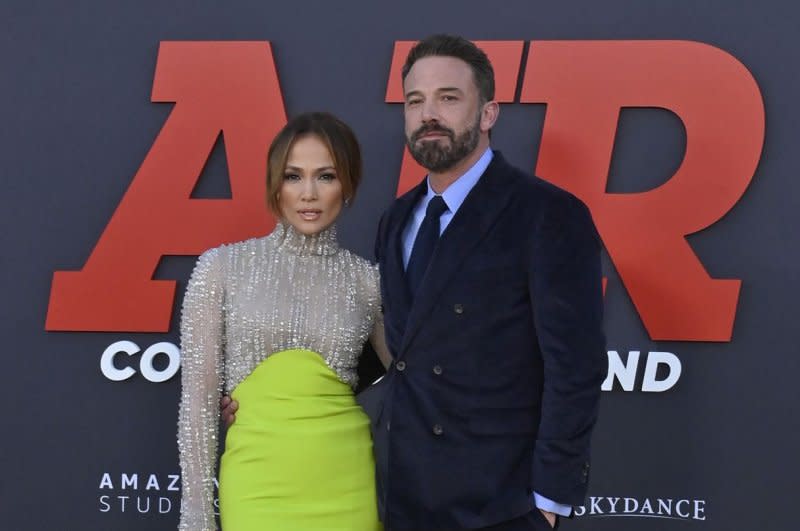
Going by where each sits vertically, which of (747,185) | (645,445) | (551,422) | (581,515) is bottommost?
(581,515)

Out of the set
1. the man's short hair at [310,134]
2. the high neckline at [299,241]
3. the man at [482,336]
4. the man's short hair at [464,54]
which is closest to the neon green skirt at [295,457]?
the man at [482,336]

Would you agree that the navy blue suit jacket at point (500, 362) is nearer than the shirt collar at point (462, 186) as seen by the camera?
Yes

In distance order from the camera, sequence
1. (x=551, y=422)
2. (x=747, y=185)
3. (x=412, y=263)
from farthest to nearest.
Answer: (x=747, y=185) → (x=412, y=263) → (x=551, y=422)

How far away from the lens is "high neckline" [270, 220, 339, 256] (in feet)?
6.89

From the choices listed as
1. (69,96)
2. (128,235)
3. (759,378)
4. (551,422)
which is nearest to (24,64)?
(69,96)

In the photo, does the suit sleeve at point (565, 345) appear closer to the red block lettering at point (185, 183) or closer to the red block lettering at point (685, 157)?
the red block lettering at point (685, 157)

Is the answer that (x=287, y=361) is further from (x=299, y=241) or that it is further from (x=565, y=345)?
(x=565, y=345)

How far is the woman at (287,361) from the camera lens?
194 centimetres

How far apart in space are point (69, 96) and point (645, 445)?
2102mm

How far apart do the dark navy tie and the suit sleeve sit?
217 mm

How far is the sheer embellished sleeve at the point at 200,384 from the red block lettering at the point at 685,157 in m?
1.29

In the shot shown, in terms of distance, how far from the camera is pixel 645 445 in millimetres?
2904

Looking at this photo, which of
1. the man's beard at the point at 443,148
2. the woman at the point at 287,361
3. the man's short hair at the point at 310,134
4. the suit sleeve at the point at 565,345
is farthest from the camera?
the man's short hair at the point at 310,134

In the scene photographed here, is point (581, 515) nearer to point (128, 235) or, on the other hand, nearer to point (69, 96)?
point (128, 235)
